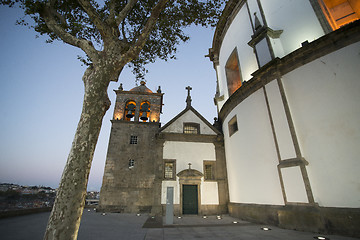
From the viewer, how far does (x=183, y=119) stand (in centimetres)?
1504

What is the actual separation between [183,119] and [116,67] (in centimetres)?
1091

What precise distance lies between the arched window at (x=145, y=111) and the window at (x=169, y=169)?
5129mm

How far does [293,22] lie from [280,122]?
5.51 m

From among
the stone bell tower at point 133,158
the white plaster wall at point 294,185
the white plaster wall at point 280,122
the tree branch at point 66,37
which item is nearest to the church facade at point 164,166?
the stone bell tower at point 133,158

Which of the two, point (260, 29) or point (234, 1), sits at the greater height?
point (234, 1)

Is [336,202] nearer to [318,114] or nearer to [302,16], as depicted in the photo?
[318,114]

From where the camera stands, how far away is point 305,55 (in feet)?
23.0

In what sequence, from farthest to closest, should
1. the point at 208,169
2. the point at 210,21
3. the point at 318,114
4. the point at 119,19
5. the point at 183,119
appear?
the point at 183,119
the point at 208,169
the point at 210,21
the point at 318,114
the point at 119,19

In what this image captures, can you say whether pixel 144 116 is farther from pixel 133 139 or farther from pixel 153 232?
pixel 153 232

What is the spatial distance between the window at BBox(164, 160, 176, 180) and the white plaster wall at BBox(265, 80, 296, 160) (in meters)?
8.07

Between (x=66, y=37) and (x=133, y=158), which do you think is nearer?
(x=66, y=37)

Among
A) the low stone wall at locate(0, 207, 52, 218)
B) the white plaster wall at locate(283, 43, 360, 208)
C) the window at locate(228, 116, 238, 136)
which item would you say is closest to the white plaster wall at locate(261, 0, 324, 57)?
the white plaster wall at locate(283, 43, 360, 208)

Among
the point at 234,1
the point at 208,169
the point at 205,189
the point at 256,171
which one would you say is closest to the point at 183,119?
the point at 208,169

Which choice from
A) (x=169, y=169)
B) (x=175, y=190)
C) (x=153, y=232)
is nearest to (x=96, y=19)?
(x=153, y=232)
